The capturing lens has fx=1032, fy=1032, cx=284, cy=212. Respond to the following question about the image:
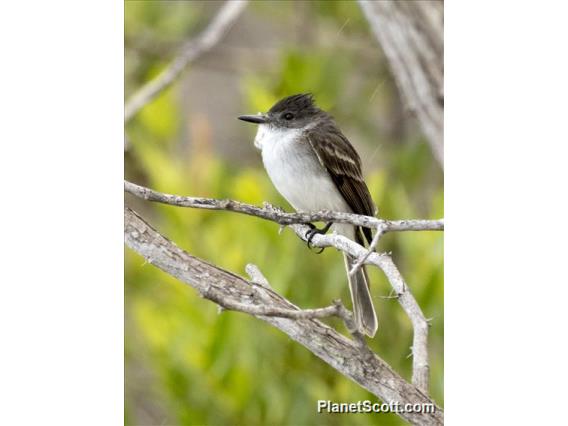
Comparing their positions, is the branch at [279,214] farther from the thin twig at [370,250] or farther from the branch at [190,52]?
the branch at [190,52]

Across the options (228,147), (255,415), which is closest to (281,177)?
(228,147)

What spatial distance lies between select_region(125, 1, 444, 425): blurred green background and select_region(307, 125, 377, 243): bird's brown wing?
36 millimetres

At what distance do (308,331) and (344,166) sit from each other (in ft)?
2.01

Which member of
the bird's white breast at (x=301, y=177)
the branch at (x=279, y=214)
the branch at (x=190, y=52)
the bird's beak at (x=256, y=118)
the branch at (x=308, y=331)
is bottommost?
the branch at (x=308, y=331)

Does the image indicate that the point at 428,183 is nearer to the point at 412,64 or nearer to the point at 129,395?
the point at 412,64

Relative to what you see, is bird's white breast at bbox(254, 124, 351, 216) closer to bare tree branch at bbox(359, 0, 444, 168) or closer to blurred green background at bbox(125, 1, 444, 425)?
blurred green background at bbox(125, 1, 444, 425)

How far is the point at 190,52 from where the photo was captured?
139 inches

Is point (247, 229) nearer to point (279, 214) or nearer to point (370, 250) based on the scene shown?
point (279, 214)

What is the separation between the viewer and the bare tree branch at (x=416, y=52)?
346 cm

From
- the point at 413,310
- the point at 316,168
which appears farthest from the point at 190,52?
the point at 413,310

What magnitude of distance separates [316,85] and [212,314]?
2.75 ft

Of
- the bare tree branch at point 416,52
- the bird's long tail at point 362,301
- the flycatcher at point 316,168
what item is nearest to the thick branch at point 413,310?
the bird's long tail at point 362,301

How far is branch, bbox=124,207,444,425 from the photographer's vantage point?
2.75 meters

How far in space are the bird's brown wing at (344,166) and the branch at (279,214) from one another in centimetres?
13
